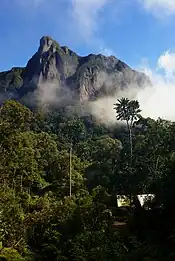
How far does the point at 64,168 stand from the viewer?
36.3m

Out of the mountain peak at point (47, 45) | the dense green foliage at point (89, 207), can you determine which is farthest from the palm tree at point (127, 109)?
the mountain peak at point (47, 45)

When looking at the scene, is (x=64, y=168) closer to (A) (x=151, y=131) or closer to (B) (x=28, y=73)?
(A) (x=151, y=131)

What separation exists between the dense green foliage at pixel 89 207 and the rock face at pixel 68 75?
77.6m

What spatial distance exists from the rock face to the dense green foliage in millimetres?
77608

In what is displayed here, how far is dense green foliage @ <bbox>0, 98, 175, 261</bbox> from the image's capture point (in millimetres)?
16078

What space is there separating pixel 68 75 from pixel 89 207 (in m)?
103

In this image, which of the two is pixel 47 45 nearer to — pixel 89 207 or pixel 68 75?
pixel 68 75

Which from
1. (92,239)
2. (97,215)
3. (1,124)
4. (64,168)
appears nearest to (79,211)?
(97,215)

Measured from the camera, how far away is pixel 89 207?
19.5 meters

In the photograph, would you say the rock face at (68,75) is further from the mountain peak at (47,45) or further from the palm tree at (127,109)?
the palm tree at (127,109)

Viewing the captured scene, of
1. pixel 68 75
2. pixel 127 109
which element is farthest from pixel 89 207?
pixel 68 75

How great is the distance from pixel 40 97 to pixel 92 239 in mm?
92675

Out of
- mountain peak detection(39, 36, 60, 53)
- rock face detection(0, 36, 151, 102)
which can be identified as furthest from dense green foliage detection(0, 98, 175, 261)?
mountain peak detection(39, 36, 60, 53)

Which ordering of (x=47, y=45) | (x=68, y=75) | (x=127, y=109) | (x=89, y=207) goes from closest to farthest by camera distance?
(x=89, y=207) < (x=127, y=109) < (x=68, y=75) < (x=47, y=45)
